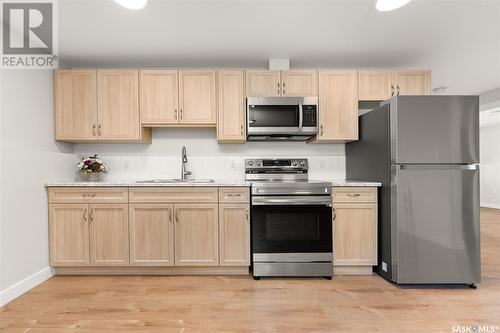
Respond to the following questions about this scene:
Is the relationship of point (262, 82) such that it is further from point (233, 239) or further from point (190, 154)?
point (233, 239)

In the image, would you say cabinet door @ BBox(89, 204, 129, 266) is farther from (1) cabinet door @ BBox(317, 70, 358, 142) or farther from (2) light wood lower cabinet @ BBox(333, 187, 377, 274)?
(1) cabinet door @ BBox(317, 70, 358, 142)

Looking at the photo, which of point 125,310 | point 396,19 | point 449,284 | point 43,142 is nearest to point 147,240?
point 125,310

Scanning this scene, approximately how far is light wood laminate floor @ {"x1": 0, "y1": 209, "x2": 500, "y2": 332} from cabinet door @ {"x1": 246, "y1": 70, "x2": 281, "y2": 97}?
201 centimetres

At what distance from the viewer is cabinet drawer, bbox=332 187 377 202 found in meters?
3.12

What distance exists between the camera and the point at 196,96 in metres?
3.43

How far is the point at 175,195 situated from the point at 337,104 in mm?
2054

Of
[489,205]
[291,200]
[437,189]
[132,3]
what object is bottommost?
[489,205]

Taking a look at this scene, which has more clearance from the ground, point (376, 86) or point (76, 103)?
point (376, 86)

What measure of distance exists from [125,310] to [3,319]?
0.86 m

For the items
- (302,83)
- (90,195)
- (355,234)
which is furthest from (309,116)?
(90,195)

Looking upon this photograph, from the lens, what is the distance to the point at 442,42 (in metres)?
3.22

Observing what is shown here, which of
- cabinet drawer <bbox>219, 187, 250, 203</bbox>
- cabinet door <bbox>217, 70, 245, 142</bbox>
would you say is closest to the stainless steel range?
cabinet drawer <bbox>219, 187, 250, 203</bbox>

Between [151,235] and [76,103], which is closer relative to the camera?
[151,235]

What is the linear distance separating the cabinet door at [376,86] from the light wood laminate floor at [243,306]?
1.96 metres
